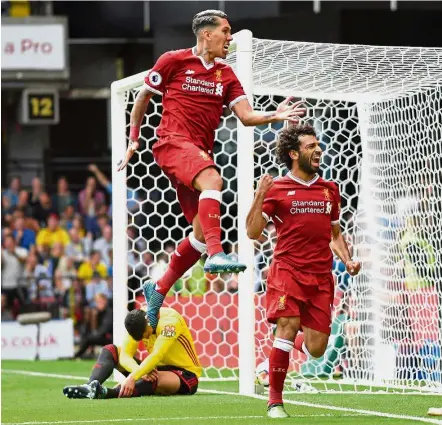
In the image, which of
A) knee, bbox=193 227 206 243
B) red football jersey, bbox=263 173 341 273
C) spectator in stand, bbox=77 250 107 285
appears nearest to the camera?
red football jersey, bbox=263 173 341 273

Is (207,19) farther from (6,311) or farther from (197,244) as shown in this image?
(6,311)

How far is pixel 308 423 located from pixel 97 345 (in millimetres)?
10848

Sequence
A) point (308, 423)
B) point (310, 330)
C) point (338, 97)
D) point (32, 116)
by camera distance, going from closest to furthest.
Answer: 1. point (308, 423)
2. point (310, 330)
3. point (338, 97)
4. point (32, 116)

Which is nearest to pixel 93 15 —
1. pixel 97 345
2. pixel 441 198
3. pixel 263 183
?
pixel 97 345

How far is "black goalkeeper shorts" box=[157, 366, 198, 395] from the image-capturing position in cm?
993

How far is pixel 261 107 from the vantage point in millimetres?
12023

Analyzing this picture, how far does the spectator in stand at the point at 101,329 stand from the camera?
676 inches

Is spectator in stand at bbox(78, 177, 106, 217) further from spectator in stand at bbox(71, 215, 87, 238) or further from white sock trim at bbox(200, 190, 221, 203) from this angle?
white sock trim at bbox(200, 190, 221, 203)

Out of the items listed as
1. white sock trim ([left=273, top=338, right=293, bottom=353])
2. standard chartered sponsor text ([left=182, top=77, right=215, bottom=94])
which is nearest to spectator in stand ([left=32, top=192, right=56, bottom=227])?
standard chartered sponsor text ([left=182, top=77, right=215, bottom=94])

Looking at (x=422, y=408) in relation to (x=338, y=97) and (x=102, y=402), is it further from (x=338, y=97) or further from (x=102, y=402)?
(x=338, y=97)

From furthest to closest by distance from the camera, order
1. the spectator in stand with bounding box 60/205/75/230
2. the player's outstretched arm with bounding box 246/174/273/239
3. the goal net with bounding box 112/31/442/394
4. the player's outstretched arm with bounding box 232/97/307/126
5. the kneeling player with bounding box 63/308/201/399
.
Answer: the spectator in stand with bounding box 60/205/75/230, the goal net with bounding box 112/31/442/394, the kneeling player with bounding box 63/308/201/399, the player's outstretched arm with bounding box 246/174/273/239, the player's outstretched arm with bounding box 232/97/307/126

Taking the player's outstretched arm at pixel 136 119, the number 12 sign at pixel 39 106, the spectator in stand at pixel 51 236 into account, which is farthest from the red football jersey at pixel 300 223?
the number 12 sign at pixel 39 106

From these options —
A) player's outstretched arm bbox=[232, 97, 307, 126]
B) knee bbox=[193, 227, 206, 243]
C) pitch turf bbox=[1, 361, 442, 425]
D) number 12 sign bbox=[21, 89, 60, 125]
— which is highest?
number 12 sign bbox=[21, 89, 60, 125]

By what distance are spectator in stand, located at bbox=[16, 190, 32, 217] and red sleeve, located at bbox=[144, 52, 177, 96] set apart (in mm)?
12650
